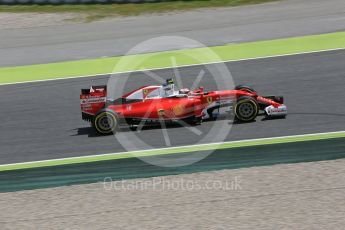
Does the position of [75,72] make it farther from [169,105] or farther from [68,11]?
[68,11]

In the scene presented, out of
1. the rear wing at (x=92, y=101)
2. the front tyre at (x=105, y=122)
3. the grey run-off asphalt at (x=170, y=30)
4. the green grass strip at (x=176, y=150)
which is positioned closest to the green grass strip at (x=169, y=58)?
the grey run-off asphalt at (x=170, y=30)

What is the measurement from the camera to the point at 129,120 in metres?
11.2

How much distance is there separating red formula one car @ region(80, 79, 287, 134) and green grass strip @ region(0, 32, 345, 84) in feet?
13.9

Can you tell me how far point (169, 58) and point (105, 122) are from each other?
17.5 ft

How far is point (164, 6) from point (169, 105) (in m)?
11.1

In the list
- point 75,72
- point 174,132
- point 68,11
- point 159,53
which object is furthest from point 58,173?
point 68,11

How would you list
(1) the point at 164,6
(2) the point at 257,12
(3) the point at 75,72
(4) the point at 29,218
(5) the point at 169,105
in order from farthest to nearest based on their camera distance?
(1) the point at 164,6, (2) the point at 257,12, (3) the point at 75,72, (5) the point at 169,105, (4) the point at 29,218

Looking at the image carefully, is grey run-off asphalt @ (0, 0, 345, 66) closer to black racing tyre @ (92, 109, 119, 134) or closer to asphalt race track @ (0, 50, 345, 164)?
asphalt race track @ (0, 50, 345, 164)

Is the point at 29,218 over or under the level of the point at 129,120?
under

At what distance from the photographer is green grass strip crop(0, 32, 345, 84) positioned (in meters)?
15.6

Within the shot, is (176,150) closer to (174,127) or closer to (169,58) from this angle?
(174,127)

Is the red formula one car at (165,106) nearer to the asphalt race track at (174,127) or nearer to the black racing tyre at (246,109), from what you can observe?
the black racing tyre at (246,109)

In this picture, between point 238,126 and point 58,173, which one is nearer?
point 58,173

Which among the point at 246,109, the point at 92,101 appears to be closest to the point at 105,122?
the point at 92,101
